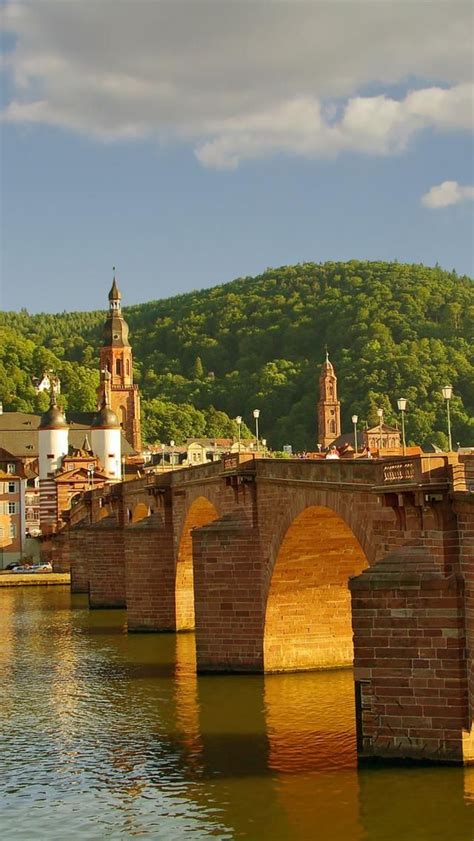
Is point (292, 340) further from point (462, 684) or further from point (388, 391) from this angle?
point (462, 684)

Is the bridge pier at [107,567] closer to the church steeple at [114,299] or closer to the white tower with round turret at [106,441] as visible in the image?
the white tower with round turret at [106,441]

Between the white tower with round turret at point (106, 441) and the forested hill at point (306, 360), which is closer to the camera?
the white tower with round turret at point (106, 441)

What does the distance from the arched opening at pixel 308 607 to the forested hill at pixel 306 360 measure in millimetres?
104721

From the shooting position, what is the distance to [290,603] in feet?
118

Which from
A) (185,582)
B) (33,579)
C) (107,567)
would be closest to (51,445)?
(33,579)

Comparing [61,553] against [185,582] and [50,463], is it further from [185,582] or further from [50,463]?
[185,582]

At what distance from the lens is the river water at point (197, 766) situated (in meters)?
21.9

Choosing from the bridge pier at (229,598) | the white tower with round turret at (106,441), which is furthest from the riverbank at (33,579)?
the bridge pier at (229,598)

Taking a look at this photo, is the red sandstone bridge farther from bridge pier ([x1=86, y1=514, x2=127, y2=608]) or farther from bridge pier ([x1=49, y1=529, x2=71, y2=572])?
bridge pier ([x1=49, y1=529, x2=71, y2=572])

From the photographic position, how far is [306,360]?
→ 7096 inches

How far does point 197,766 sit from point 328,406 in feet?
459

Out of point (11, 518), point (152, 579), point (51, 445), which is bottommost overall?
point (152, 579)

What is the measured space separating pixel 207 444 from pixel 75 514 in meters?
70.2

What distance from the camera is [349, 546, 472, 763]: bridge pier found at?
2319cm
